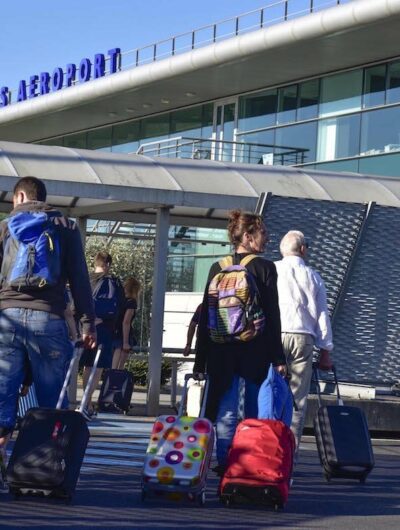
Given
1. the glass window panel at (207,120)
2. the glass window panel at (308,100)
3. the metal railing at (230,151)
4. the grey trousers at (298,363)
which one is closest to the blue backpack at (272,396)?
the grey trousers at (298,363)

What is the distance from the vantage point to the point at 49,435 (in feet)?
24.0

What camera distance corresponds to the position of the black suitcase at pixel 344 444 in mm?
9250

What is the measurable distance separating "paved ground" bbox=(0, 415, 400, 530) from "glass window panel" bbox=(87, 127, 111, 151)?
30185 millimetres

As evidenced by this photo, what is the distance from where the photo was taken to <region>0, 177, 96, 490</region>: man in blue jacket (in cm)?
745

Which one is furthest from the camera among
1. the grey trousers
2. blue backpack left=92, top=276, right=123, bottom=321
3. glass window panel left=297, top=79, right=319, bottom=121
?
A: glass window panel left=297, top=79, right=319, bottom=121

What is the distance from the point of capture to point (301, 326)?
32.6 ft

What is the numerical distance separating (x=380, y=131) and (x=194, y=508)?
21.7 metres

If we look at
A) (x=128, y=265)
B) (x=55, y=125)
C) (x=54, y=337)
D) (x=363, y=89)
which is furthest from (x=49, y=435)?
(x=55, y=125)

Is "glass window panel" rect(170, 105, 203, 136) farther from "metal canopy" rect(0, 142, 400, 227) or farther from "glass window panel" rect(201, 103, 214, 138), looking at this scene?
"metal canopy" rect(0, 142, 400, 227)

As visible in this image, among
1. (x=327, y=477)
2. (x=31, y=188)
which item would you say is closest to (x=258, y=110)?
(x=327, y=477)

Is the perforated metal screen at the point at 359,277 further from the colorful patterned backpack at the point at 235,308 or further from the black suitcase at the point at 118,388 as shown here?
the colorful patterned backpack at the point at 235,308

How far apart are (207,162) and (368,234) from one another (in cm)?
236

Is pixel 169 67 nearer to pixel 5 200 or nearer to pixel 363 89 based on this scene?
pixel 363 89

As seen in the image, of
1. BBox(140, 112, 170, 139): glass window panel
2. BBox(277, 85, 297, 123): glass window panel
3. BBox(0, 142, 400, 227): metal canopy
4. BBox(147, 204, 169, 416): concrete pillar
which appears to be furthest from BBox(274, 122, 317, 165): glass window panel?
BBox(147, 204, 169, 416): concrete pillar
